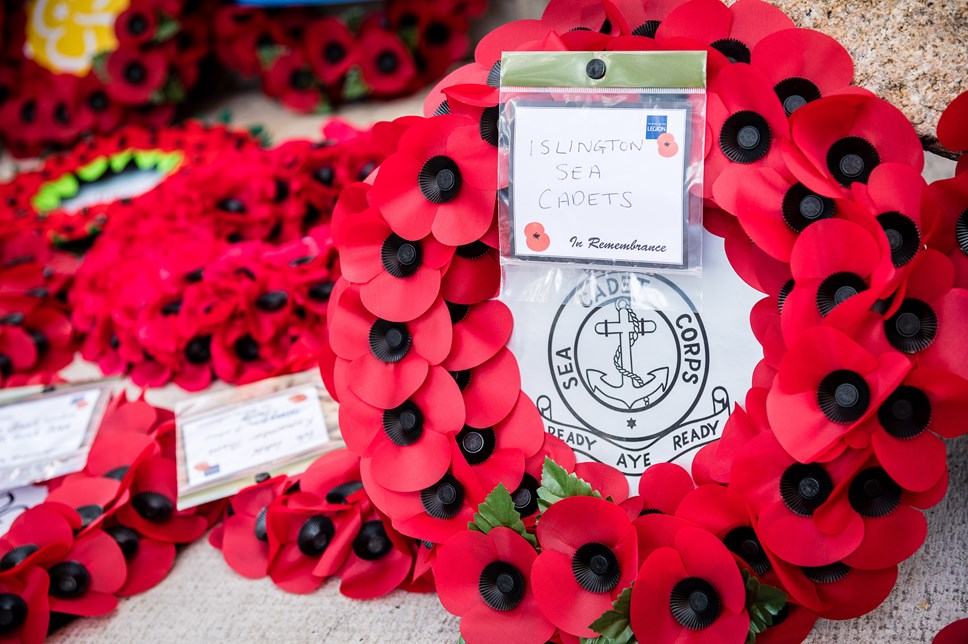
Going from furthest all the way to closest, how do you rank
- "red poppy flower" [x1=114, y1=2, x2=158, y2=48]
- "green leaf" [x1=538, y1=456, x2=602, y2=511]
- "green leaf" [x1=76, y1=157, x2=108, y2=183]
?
"red poppy flower" [x1=114, y1=2, x2=158, y2=48]
"green leaf" [x1=76, y1=157, x2=108, y2=183]
"green leaf" [x1=538, y1=456, x2=602, y2=511]

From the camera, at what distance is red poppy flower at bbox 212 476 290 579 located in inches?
42.9

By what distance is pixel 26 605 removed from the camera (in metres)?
1.02

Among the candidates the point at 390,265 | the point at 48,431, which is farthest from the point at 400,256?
the point at 48,431

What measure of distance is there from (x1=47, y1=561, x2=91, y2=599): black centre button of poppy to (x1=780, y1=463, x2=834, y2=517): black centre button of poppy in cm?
85

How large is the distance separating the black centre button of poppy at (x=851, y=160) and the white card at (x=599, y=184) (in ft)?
0.46

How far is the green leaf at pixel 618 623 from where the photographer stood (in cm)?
77

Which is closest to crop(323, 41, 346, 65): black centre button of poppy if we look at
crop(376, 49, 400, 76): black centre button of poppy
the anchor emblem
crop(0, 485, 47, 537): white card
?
crop(376, 49, 400, 76): black centre button of poppy

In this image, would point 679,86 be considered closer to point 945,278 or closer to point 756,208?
point 756,208

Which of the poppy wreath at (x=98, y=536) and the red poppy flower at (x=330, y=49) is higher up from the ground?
the red poppy flower at (x=330, y=49)

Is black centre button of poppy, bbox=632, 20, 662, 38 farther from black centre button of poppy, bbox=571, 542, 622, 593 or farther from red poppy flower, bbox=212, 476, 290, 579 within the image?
red poppy flower, bbox=212, 476, 290, 579

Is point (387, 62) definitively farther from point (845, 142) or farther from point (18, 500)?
point (845, 142)

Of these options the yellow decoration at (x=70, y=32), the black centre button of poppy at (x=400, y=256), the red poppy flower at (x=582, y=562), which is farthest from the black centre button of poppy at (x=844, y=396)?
the yellow decoration at (x=70, y=32)

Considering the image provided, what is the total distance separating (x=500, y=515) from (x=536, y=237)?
0.28m

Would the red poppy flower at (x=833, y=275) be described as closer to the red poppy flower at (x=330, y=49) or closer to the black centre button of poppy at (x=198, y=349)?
the black centre button of poppy at (x=198, y=349)
